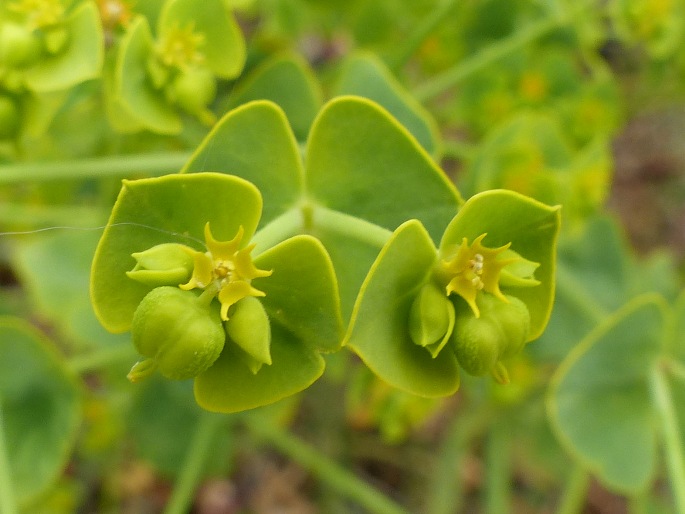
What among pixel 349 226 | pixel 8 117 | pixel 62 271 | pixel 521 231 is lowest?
pixel 62 271

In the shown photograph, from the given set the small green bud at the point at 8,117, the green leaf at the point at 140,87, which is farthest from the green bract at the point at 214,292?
the small green bud at the point at 8,117

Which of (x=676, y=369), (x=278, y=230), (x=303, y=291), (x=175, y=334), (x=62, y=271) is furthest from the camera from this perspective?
(x=62, y=271)

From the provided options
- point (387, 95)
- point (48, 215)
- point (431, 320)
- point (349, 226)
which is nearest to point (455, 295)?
point (431, 320)

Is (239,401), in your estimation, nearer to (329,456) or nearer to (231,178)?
(231,178)

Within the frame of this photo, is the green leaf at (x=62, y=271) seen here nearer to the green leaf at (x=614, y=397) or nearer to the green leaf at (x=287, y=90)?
the green leaf at (x=287, y=90)

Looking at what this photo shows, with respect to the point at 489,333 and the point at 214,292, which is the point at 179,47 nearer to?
the point at 214,292

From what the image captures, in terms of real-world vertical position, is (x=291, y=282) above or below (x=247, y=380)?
above

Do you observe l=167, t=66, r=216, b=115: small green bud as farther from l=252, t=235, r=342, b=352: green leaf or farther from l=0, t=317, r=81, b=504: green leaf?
l=0, t=317, r=81, b=504: green leaf

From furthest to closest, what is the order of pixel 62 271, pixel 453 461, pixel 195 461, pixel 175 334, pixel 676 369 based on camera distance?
pixel 453 461
pixel 62 271
pixel 195 461
pixel 676 369
pixel 175 334
